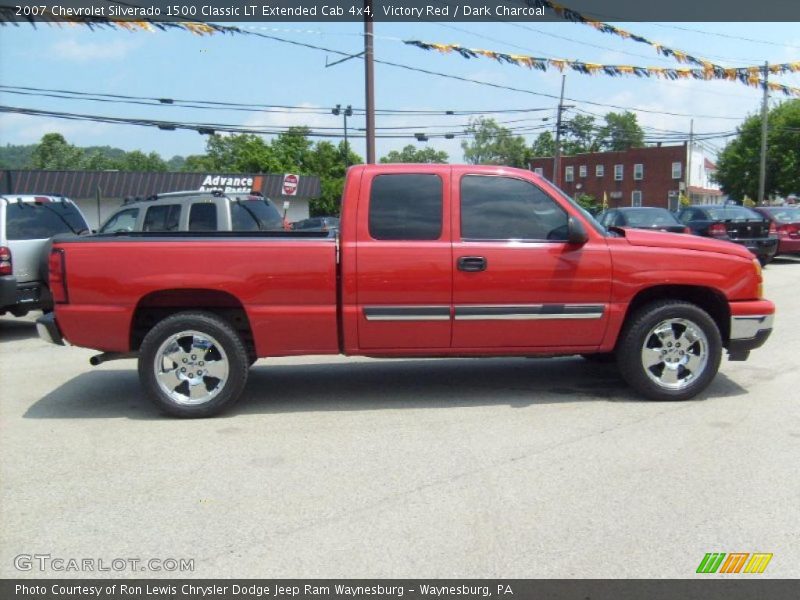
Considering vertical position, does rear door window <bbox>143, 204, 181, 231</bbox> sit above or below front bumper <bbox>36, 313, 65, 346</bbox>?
above

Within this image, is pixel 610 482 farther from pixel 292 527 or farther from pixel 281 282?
pixel 281 282

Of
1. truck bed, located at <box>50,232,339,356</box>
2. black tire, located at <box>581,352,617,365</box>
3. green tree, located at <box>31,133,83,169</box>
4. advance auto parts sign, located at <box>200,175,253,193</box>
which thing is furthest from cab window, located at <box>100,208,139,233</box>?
green tree, located at <box>31,133,83,169</box>

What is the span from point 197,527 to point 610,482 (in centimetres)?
236

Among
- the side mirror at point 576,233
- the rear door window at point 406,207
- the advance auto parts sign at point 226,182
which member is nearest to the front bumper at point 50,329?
the rear door window at point 406,207

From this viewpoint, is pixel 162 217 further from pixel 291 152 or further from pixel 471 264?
pixel 291 152

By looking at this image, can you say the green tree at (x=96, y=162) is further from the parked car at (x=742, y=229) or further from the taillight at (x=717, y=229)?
the taillight at (x=717, y=229)

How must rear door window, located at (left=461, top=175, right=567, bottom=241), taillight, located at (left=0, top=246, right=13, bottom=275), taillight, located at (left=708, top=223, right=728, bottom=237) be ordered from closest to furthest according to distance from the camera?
rear door window, located at (left=461, top=175, right=567, bottom=241) → taillight, located at (left=0, top=246, right=13, bottom=275) → taillight, located at (left=708, top=223, right=728, bottom=237)

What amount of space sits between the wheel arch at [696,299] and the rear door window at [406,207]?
5.87 ft

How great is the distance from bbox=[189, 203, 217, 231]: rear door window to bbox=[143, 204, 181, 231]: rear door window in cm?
24

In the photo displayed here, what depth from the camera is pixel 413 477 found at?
4.25 m

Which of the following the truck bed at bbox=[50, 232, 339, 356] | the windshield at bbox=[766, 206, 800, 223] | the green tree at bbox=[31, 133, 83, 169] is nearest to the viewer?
the truck bed at bbox=[50, 232, 339, 356]

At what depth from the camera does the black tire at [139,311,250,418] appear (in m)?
5.38

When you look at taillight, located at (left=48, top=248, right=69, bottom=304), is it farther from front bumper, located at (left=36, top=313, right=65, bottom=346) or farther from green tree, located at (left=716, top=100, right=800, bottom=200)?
green tree, located at (left=716, top=100, right=800, bottom=200)

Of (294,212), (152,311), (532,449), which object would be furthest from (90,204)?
(532,449)
